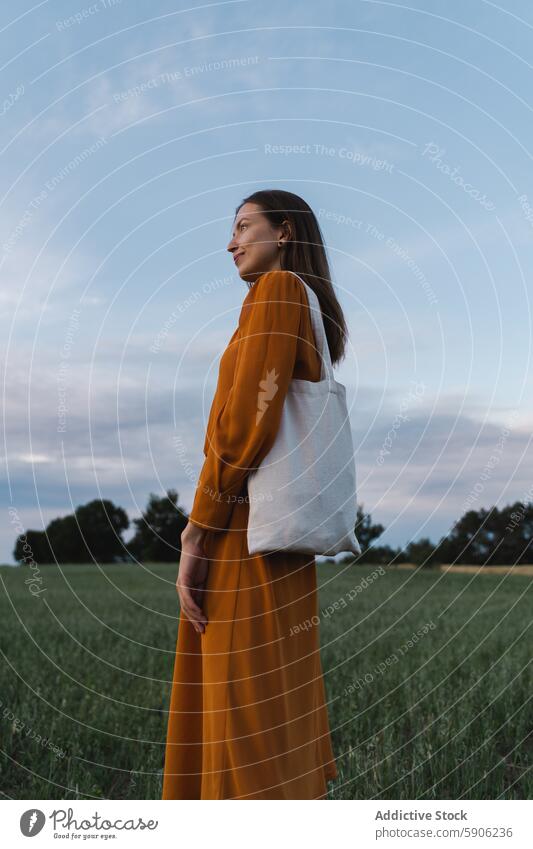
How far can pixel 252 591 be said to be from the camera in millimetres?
2629

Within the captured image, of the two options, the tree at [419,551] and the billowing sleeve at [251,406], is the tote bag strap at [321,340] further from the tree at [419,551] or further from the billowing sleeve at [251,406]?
the tree at [419,551]

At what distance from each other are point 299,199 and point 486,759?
3.32 m

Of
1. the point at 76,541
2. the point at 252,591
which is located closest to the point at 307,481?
the point at 252,591

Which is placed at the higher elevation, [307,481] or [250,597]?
[307,481]

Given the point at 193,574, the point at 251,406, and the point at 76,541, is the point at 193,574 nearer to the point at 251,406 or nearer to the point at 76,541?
the point at 251,406

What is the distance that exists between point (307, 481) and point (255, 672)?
660 mm

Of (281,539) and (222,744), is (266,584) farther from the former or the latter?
(222,744)

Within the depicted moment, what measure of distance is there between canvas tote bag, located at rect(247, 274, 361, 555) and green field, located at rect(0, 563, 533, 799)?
6.55 feet

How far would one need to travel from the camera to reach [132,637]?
9.51m

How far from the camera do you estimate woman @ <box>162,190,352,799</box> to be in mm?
2584

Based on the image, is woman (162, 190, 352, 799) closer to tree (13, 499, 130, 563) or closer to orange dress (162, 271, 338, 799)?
orange dress (162, 271, 338, 799)

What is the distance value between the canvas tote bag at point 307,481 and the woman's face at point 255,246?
400mm

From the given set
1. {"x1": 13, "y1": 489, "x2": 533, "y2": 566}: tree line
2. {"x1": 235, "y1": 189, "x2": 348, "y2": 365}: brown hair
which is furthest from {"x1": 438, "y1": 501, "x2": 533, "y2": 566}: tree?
{"x1": 235, "y1": 189, "x2": 348, "y2": 365}: brown hair
